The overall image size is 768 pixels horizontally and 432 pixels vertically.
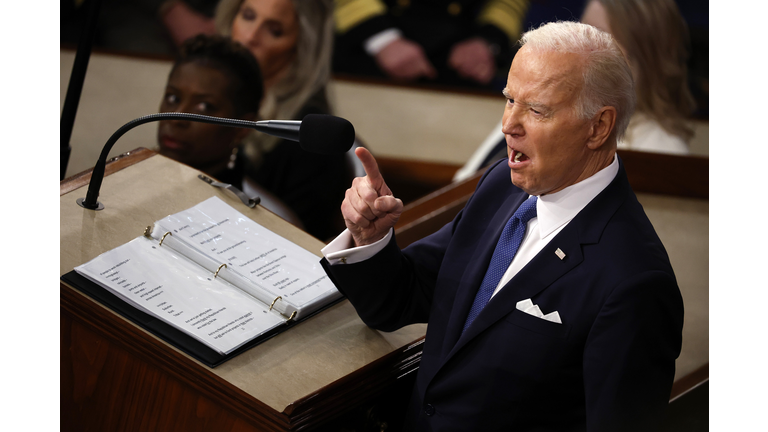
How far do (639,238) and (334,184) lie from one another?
8.64ft

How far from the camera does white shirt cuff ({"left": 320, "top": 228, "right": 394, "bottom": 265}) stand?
158cm

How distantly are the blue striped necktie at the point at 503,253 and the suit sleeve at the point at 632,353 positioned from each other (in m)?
0.25

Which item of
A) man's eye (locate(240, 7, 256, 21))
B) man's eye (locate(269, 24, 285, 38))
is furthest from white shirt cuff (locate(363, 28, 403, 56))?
man's eye (locate(240, 7, 256, 21))

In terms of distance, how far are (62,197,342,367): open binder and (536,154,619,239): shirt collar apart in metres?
0.48

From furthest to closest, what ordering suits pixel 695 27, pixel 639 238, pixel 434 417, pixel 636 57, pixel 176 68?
pixel 695 27 < pixel 636 57 < pixel 176 68 < pixel 434 417 < pixel 639 238

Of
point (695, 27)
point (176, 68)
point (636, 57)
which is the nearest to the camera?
point (176, 68)

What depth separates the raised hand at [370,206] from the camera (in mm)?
1479

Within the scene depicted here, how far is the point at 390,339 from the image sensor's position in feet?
5.32

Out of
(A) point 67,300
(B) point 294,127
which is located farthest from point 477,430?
(A) point 67,300

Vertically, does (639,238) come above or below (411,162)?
above

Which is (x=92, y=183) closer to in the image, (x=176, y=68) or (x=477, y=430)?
(x=477, y=430)

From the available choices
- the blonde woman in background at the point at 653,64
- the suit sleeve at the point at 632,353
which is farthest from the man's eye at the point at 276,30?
the suit sleeve at the point at 632,353

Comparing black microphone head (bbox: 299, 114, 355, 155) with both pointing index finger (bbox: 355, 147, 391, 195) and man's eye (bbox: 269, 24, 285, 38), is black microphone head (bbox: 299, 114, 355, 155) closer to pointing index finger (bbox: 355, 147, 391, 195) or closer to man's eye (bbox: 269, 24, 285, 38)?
pointing index finger (bbox: 355, 147, 391, 195)

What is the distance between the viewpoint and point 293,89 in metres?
4.60
